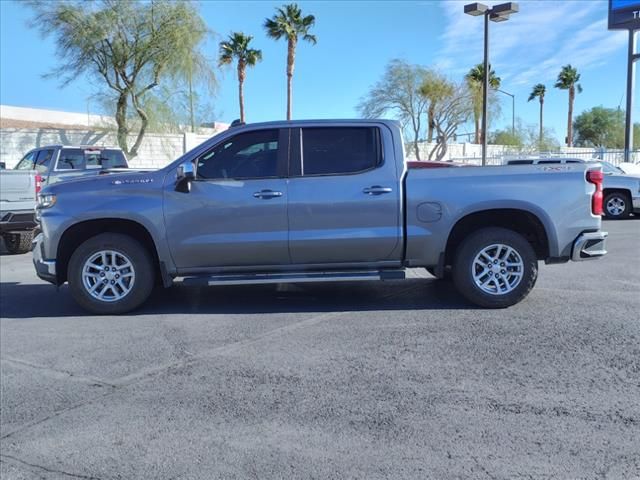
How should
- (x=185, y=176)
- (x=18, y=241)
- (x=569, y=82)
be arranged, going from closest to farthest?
(x=185, y=176)
(x=18, y=241)
(x=569, y=82)

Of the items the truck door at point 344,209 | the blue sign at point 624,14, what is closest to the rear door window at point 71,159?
the truck door at point 344,209

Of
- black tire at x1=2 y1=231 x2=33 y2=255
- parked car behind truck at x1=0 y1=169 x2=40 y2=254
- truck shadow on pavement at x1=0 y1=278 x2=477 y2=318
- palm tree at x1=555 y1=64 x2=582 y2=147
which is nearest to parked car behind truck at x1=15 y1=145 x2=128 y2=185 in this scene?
black tire at x1=2 y1=231 x2=33 y2=255

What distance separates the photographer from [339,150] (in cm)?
655

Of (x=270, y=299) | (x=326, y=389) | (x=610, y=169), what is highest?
(x=610, y=169)

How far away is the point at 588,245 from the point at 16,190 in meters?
9.79

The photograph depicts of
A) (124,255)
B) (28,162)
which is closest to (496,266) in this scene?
(124,255)

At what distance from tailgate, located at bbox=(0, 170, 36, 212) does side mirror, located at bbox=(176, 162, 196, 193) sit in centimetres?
626

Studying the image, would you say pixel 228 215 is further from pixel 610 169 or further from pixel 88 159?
pixel 610 169

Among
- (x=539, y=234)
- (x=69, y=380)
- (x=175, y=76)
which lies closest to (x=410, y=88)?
(x=175, y=76)

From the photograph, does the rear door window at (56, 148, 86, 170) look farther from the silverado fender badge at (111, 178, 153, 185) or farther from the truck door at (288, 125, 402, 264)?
the truck door at (288, 125, 402, 264)

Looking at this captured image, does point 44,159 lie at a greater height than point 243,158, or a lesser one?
greater

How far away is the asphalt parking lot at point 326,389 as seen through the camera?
11.0 ft

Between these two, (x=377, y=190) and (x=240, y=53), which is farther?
(x=240, y=53)

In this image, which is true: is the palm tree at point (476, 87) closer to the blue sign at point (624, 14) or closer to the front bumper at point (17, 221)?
the blue sign at point (624, 14)
